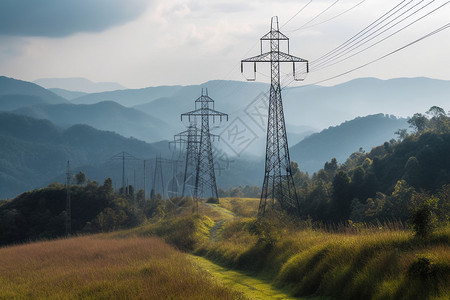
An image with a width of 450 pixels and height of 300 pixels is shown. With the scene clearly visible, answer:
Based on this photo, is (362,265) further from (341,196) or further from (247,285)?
(341,196)

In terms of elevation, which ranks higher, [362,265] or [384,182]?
[384,182]

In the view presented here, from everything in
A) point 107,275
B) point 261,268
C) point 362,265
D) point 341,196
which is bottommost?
point 261,268

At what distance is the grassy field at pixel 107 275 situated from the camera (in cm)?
1559

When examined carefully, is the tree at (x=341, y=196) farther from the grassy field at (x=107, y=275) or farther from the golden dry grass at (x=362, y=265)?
the golden dry grass at (x=362, y=265)

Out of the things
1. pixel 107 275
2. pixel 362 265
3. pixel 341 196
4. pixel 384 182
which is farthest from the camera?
pixel 384 182

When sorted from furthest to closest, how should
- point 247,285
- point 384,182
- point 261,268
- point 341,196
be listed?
point 384,182 < point 341,196 < point 261,268 < point 247,285

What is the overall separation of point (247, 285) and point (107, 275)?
5.99m

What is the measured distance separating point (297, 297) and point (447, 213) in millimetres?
6055

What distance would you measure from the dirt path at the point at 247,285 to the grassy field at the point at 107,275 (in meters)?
1.02

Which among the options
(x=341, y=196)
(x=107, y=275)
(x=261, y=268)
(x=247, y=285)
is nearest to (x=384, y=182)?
(x=341, y=196)

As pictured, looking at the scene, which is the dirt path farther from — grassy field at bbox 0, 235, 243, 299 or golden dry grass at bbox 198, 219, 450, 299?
grassy field at bbox 0, 235, 243, 299

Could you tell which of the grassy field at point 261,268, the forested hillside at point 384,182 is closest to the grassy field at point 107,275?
the grassy field at point 261,268

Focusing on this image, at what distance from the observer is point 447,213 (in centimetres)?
1591

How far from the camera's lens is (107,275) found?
19.3 meters
